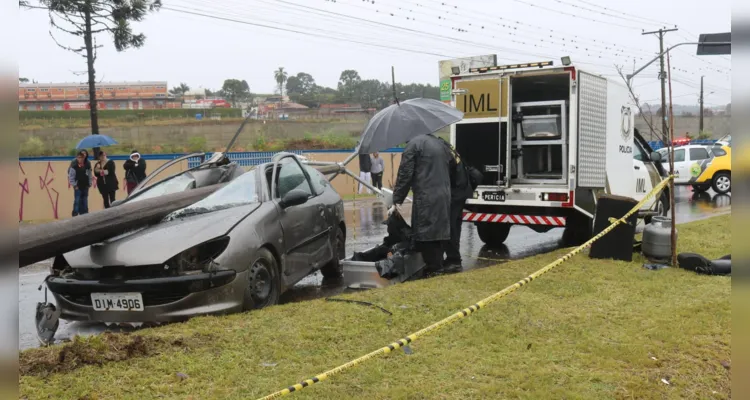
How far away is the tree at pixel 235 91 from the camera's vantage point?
50.3m

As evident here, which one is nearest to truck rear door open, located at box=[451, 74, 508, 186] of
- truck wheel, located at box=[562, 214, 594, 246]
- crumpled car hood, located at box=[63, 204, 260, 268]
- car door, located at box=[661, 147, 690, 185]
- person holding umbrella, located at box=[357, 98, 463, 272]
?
truck wheel, located at box=[562, 214, 594, 246]

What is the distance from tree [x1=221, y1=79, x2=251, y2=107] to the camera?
165 ft

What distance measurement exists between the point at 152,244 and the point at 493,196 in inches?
222

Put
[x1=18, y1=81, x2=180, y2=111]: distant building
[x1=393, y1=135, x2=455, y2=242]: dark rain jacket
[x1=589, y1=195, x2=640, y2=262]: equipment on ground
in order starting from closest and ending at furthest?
[x1=393, y1=135, x2=455, y2=242]: dark rain jacket
[x1=589, y1=195, x2=640, y2=262]: equipment on ground
[x1=18, y1=81, x2=180, y2=111]: distant building

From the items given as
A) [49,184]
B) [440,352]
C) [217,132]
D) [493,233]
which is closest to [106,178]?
[49,184]

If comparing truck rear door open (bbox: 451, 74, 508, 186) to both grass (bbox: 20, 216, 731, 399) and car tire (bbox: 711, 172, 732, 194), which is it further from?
car tire (bbox: 711, 172, 732, 194)

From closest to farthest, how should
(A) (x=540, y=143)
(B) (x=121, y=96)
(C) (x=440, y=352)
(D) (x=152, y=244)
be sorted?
(C) (x=440, y=352) < (D) (x=152, y=244) < (A) (x=540, y=143) < (B) (x=121, y=96)

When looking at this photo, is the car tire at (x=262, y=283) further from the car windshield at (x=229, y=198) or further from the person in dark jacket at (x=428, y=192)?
the person in dark jacket at (x=428, y=192)

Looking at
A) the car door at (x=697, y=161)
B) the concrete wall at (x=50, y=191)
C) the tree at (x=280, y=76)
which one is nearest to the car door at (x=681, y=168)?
the car door at (x=697, y=161)

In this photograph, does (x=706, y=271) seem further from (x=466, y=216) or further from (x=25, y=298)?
(x=25, y=298)

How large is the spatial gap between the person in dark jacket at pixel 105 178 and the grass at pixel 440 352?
478 inches

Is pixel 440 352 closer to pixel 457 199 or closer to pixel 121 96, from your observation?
pixel 457 199

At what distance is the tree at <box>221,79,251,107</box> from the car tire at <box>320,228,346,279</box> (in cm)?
4217

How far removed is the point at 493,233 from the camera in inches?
420
